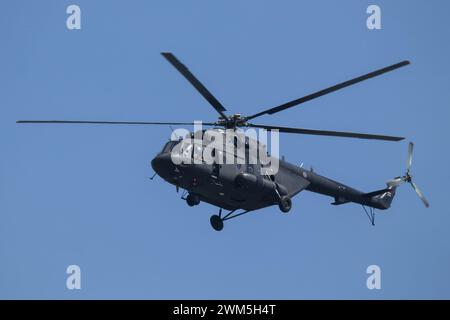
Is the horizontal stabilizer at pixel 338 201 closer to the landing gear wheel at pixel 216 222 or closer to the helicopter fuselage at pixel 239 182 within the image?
the helicopter fuselage at pixel 239 182

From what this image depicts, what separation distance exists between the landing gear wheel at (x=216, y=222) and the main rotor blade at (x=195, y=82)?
566 centimetres

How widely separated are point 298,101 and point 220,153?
487cm

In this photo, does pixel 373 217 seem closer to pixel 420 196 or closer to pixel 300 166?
pixel 420 196

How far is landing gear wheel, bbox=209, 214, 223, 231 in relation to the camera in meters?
37.0

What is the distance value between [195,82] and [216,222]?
895cm

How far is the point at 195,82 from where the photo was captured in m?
30.8

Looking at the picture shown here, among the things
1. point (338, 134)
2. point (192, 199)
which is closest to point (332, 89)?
point (338, 134)

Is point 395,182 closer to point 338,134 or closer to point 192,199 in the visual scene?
point 338,134

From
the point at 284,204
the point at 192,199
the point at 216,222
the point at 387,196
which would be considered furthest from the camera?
the point at 387,196

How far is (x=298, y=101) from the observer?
1237 inches

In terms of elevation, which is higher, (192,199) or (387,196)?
(387,196)

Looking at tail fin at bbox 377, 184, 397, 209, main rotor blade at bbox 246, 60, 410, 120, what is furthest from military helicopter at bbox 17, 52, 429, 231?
tail fin at bbox 377, 184, 397, 209

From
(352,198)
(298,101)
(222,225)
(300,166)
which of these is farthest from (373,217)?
(298,101)

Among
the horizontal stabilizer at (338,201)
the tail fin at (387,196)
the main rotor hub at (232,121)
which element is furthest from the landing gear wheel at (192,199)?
the tail fin at (387,196)
